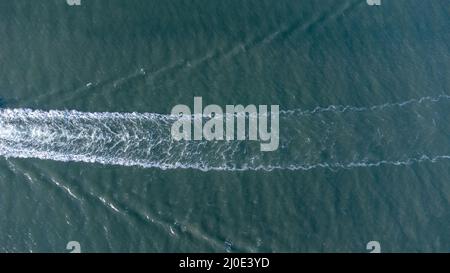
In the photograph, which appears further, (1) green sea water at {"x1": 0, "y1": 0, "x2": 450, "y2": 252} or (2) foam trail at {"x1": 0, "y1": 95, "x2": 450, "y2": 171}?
(2) foam trail at {"x1": 0, "y1": 95, "x2": 450, "y2": 171}

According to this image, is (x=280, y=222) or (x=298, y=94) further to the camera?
(x=298, y=94)

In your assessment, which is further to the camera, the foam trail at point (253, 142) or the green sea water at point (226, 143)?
the foam trail at point (253, 142)

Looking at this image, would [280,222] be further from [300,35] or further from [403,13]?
[403,13]
